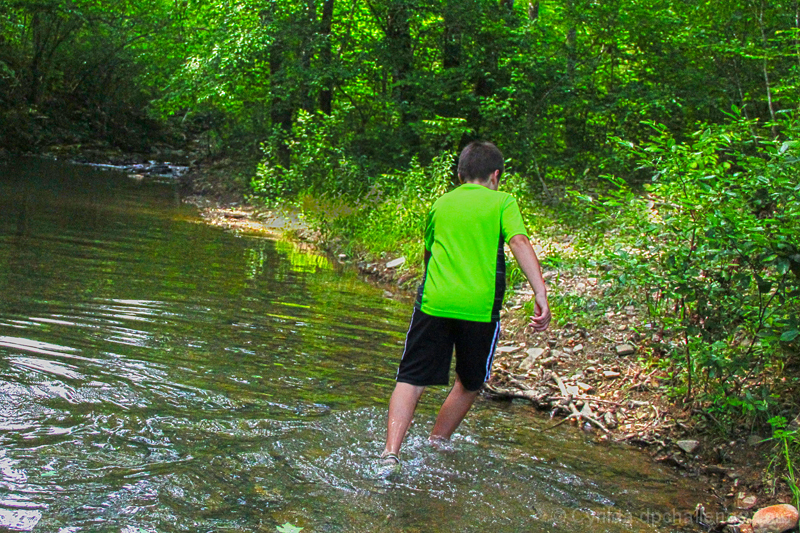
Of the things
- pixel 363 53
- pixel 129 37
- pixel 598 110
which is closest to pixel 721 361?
pixel 598 110

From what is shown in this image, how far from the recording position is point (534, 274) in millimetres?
4156

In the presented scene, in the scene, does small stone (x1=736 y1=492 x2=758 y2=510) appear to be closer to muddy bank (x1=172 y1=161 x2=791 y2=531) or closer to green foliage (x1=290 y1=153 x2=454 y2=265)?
muddy bank (x1=172 y1=161 x2=791 y2=531)

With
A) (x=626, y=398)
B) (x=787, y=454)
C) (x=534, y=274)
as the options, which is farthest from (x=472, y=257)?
(x=626, y=398)

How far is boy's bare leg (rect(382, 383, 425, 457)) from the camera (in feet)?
13.9

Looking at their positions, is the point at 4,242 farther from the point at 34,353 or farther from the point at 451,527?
the point at 451,527

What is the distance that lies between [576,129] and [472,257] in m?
12.1

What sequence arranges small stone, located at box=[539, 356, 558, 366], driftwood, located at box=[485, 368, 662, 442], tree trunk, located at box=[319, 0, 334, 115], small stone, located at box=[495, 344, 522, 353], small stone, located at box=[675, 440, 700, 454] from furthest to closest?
tree trunk, located at box=[319, 0, 334, 115]
small stone, located at box=[495, 344, 522, 353]
small stone, located at box=[539, 356, 558, 366]
driftwood, located at box=[485, 368, 662, 442]
small stone, located at box=[675, 440, 700, 454]

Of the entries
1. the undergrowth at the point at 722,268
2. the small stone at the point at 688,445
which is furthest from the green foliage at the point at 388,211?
the small stone at the point at 688,445

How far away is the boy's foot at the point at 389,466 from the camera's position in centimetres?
409

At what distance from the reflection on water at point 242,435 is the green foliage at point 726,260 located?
0.78 m

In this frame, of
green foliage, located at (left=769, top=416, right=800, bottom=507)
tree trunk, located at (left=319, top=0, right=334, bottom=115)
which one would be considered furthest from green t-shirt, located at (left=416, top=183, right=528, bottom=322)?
tree trunk, located at (left=319, top=0, right=334, bottom=115)

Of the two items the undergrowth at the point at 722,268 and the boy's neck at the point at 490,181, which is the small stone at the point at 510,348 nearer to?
the undergrowth at the point at 722,268

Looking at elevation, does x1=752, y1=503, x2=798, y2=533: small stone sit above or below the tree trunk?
below

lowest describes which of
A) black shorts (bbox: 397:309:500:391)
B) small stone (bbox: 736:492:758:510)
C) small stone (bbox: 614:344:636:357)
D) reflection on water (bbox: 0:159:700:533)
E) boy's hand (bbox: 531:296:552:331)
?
reflection on water (bbox: 0:159:700:533)
